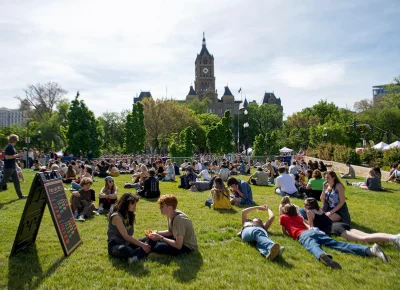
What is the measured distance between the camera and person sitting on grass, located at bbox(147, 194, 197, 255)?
5277 millimetres

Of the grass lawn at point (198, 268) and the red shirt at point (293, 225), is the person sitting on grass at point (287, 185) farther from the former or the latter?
the red shirt at point (293, 225)

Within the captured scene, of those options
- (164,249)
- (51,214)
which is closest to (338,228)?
(164,249)

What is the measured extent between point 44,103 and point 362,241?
57677 millimetres

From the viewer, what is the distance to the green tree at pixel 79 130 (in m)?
34.7

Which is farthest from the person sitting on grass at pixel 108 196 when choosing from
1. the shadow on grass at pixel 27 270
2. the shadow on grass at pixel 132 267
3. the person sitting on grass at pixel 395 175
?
the person sitting on grass at pixel 395 175

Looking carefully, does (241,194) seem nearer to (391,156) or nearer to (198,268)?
(198,268)

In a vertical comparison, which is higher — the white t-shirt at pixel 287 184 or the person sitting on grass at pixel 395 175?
the white t-shirt at pixel 287 184

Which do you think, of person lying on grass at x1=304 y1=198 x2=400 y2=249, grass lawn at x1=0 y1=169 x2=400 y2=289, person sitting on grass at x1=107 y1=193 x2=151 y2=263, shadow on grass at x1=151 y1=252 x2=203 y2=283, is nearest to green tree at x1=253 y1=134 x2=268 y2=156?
grass lawn at x1=0 y1=169 x2=400 y2=289

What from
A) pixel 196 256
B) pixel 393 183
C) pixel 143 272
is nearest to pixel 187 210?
pixel 196 256

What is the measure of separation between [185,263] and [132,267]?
820mm

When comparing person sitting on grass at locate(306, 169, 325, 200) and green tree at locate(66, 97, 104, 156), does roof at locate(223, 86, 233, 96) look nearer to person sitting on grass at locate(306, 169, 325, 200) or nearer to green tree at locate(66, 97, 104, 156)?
green tree at locate(66, 97, 104, 156)

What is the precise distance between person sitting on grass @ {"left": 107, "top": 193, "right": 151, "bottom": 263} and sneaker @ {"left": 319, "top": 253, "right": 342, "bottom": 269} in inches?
109

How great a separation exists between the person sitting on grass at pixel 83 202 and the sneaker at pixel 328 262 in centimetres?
564

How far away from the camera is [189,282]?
173 inches
